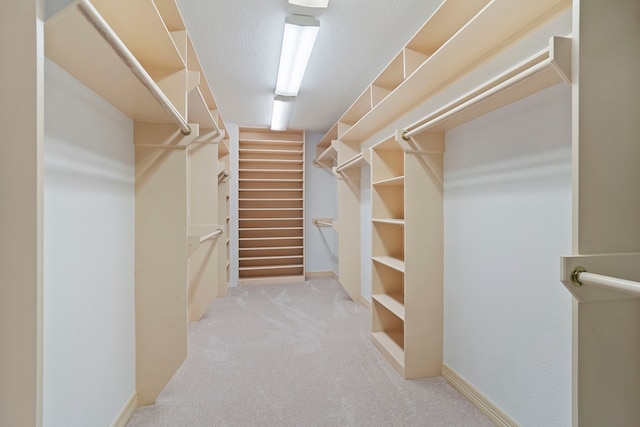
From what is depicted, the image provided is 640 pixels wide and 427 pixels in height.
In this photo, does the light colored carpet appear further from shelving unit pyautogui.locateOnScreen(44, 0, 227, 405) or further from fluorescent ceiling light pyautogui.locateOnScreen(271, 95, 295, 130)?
fluorescent ceiling light pyautogui.locateOnScreen(271, 95, 295, 130)

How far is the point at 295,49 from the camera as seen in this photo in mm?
2350

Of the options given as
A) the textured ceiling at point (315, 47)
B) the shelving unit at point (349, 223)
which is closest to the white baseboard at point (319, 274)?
the shelving unit at point (349, 223)

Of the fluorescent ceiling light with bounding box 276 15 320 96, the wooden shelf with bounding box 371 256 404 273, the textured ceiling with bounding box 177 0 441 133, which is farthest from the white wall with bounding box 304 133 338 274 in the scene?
the wooden shelf with bounding box 371 256 404 273

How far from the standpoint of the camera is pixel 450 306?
Result: 76.0 inches

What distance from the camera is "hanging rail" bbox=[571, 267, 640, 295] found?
28.2 inches

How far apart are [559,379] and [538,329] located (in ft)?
0.63

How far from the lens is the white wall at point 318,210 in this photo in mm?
5098

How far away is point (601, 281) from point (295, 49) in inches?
92.3

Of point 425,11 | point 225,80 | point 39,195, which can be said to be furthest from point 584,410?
point 225,80

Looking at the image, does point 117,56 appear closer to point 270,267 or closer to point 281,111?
point 281,111

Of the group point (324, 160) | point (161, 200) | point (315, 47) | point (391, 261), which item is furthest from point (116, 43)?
point (324, 160)

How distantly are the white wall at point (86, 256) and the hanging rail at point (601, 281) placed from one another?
1632mm

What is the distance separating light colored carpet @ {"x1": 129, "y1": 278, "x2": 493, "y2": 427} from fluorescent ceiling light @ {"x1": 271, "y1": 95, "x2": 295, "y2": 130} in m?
2.43

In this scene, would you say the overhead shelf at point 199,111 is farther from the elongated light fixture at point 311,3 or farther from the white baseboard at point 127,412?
the white baseboard at point 127,412
